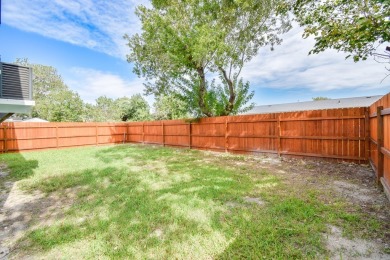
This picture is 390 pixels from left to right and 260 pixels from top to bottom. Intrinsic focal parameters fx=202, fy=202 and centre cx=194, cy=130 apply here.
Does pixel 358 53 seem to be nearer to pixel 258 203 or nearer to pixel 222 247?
pixel 258 203

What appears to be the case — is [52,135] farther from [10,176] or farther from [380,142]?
[380,142]

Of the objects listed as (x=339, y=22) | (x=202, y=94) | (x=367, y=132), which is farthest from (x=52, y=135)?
(x=367, y=132)

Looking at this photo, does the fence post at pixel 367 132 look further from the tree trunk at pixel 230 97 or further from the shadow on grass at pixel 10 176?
the shadow on grass at pixel 10 176

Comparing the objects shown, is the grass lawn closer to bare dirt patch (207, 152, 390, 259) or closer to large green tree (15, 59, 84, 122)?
bare dirt patch (207, 152, 390, 259)

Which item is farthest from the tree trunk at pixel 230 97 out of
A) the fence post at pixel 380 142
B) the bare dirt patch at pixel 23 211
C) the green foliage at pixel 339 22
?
the bare dirt patch at pixel 23 211

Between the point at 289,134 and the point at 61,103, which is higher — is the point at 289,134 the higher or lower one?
the lower one

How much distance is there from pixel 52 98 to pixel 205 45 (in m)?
29.2

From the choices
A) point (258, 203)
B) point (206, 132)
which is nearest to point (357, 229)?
point (258, 203)

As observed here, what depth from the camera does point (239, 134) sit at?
9086mm

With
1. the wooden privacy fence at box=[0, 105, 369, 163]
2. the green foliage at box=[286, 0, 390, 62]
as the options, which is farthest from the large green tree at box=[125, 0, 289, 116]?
the green foliage at box=[286, 0, 390, 62]

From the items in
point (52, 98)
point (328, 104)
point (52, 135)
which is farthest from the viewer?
point (52, 98)

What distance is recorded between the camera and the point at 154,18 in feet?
31.7

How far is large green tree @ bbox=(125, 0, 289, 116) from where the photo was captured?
9516 mm

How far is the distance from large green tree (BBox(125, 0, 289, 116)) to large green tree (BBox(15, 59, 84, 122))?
14.9 metres
